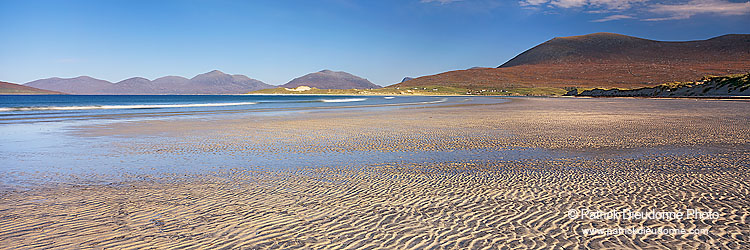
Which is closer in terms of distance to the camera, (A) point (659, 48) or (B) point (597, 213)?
(B) point (597, 213)

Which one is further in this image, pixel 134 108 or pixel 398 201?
pixel 134 108

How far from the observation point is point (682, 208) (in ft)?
17.1

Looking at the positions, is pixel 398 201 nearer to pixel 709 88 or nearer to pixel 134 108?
pixel 134 108

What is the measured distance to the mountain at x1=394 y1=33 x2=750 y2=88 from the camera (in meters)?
138

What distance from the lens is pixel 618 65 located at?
6304 inches

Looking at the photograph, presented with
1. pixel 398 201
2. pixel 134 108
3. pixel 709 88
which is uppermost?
pixel 134 108

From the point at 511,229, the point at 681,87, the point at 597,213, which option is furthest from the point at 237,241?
the point at 681,87

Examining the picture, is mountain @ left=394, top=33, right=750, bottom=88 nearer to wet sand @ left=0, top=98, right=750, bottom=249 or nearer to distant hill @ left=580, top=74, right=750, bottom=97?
distant hill @ left=580, top=74, right=750, bottom=97

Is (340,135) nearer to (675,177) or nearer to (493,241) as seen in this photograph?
(675,177)

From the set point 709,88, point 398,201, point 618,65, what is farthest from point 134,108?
point 618,65

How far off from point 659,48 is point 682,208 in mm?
203241

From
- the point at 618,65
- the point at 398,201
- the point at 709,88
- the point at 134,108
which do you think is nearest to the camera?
the point at 398,201

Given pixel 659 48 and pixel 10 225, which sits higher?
pixel 659 48

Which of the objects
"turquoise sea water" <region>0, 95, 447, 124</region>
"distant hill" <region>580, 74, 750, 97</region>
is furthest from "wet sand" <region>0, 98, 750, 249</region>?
"distant hill" <region>580, 74, 750, 97</region>
